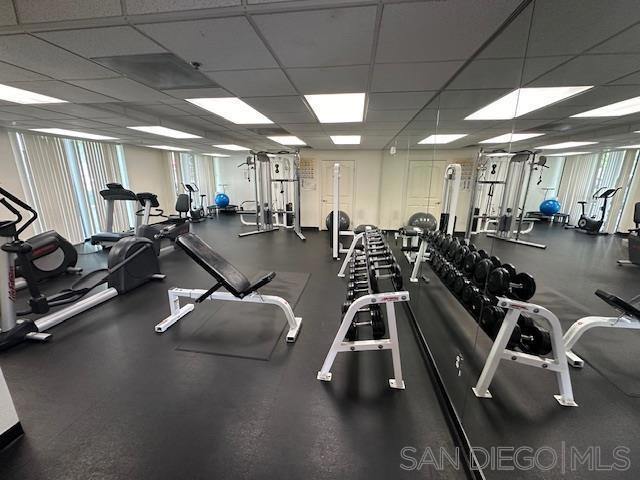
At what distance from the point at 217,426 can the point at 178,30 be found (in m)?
2.21

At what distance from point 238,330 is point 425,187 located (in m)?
3.72

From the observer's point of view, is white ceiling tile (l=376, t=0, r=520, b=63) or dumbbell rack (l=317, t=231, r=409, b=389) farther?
dumbbell rack (l=317, t=231, r=409, b=389)

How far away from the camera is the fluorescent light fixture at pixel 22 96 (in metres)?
2.30

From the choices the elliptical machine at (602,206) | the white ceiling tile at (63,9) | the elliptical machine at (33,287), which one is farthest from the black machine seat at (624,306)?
the elliptical machine at (33,287)

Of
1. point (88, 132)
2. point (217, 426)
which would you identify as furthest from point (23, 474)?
point (88, 132)

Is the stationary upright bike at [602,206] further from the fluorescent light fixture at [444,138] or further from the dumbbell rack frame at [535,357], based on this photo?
the fluorescent light fixture at [444,138]

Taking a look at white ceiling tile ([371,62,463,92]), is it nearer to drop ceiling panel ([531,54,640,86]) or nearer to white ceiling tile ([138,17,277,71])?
drop ceiling panel ([531,54,640,86])

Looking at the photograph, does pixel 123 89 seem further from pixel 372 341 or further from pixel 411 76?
pixel 372 341

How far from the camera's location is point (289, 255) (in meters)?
4.79

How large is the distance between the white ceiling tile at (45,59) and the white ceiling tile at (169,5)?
0.78 meters

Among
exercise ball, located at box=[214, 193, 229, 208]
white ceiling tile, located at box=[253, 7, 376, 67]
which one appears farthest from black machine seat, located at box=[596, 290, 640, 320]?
exercise ball, located at box=[214, 193, 229, 208]

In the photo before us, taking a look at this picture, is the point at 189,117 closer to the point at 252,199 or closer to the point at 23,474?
the point at 23,474

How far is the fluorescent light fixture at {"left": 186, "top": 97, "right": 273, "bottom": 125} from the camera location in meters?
2.59

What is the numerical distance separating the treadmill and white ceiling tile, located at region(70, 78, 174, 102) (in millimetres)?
2501
